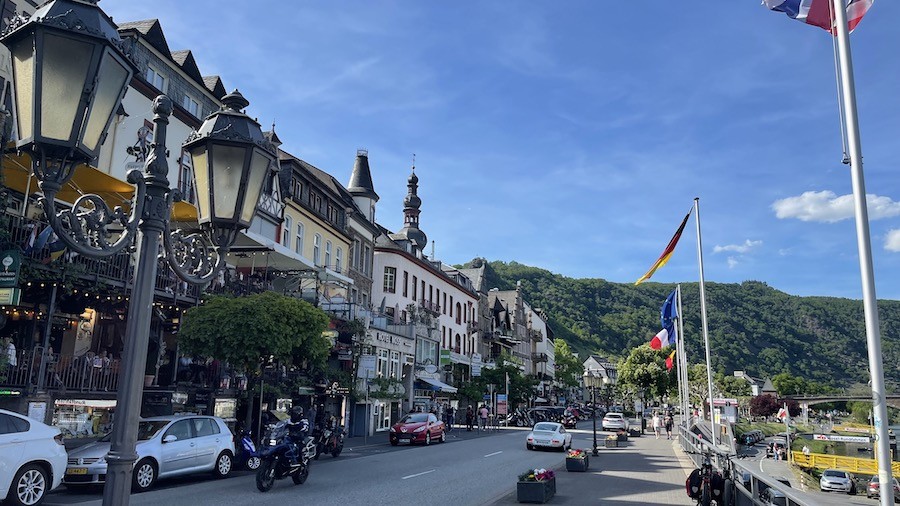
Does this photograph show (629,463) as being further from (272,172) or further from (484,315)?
(484,315)

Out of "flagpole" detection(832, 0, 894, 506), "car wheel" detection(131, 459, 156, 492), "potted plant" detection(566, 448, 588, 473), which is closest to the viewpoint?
"flagpole" detection(832, 0, 894, 506)

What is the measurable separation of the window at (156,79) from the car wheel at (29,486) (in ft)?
50.6

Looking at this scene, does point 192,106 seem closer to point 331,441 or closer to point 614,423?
point 331,441

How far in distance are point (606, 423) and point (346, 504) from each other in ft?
113

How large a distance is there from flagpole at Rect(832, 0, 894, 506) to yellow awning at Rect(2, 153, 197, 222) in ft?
49.2

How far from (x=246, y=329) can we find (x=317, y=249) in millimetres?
15468

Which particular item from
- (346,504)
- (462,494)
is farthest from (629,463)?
(346,504)

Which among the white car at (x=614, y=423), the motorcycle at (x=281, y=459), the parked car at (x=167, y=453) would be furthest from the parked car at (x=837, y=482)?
the parked car at (x=167, y=453)

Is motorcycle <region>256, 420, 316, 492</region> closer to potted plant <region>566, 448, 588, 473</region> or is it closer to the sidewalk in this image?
the sidewalk

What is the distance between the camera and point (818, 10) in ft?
30.8

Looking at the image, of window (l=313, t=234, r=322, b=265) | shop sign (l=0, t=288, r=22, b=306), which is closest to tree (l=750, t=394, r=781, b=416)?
window (l=313, t=234, r=322, b=265)

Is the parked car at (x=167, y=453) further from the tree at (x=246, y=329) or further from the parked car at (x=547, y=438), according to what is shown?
the parked car at (x=547, y=438)

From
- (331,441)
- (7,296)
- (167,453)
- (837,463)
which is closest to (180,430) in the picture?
(167,453)

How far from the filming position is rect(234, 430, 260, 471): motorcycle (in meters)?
18.3
